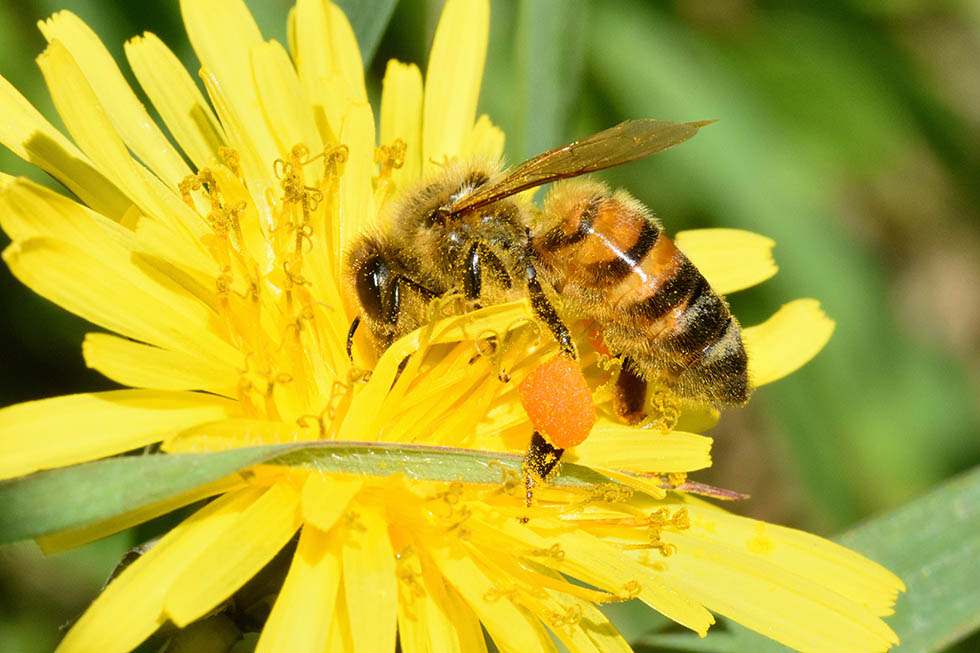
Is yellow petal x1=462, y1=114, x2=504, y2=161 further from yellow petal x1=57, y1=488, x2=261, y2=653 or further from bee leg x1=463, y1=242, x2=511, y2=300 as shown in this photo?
yellow petal x1=57, y1=488, x2=261, y2=653

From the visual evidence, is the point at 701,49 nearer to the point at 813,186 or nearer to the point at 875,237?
the point at 813,186

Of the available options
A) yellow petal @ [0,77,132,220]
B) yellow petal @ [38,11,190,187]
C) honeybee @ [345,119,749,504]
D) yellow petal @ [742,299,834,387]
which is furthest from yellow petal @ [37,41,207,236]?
yellow petal @ [742,299,834,387]

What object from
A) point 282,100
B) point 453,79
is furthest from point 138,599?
point 453,79

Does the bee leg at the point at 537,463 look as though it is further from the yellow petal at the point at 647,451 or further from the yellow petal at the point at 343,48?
the yellow petal at the point at 343,48

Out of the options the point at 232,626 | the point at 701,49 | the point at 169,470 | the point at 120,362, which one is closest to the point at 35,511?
the point at 169,470

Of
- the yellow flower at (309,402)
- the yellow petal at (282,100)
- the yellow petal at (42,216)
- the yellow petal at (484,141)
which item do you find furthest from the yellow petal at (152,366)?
the yellow petal at (484,141)
